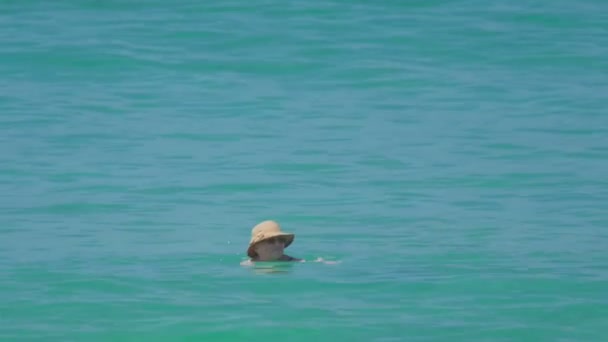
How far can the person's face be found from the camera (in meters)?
9.34

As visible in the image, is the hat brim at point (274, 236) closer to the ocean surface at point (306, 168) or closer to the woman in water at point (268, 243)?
the woman in water at point (268, 243)

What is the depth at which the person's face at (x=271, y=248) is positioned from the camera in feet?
30.6

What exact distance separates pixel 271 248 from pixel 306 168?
13.9 feet

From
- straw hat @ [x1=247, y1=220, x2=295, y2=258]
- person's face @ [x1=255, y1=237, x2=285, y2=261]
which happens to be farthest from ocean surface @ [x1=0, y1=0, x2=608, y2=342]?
straw hat @ [x1=247, y1=220, x2=295, y2=258]

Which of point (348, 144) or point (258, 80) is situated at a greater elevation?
point (258, 80)

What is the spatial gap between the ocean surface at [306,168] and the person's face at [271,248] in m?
0.08

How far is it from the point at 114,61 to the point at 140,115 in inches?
92.1

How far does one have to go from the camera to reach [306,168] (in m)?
13.6

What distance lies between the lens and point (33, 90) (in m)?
16.8

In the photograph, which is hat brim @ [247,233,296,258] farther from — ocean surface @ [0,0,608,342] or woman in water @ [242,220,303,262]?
ocean surface @ [0,0,608,342]

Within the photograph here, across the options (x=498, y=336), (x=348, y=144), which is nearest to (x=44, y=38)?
(x=348, y=144)

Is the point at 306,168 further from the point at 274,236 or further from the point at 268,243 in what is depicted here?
the point at 274,236

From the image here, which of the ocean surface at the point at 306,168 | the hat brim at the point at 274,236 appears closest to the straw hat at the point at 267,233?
the hat brim at the point at 274,236

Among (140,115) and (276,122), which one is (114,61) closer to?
(140,115)
